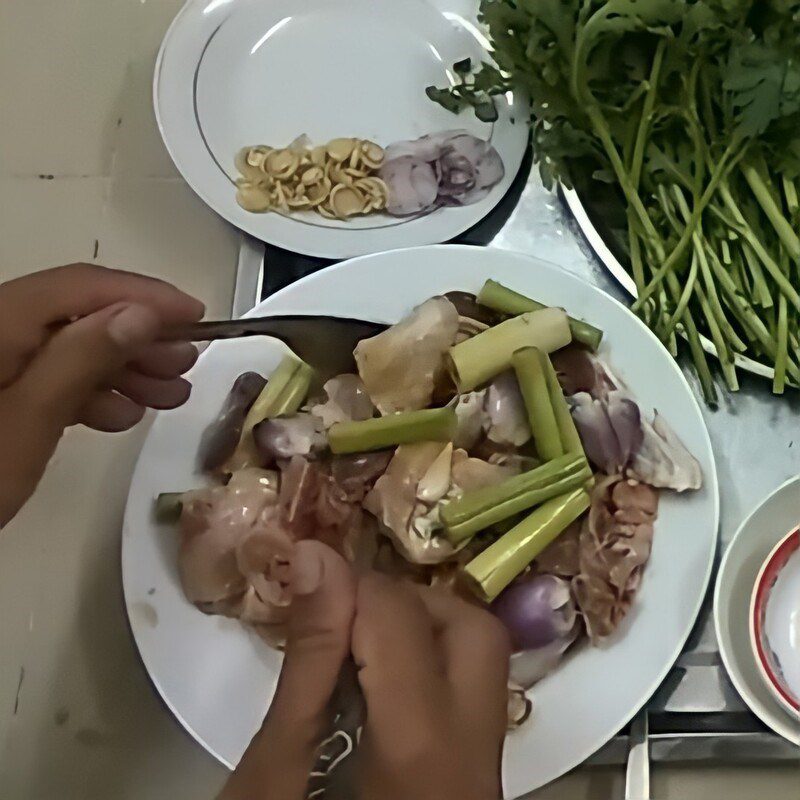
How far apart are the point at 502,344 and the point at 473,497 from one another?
113mm

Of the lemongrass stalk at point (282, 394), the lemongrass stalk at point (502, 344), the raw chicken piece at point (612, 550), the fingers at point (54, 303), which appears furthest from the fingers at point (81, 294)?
the raw chicken piece at point (612, 550)

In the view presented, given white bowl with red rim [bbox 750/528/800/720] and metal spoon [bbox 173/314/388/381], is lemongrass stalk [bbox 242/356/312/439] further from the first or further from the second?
white bowl with red rim [bbox 750/528/800/720]

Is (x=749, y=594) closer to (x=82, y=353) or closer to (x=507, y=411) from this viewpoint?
(x=507, y=411)

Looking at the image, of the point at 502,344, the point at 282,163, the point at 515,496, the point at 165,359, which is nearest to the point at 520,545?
the point at 515,496

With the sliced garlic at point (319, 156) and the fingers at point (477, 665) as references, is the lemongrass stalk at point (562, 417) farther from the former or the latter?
the sliced garlic at point (319, 156)

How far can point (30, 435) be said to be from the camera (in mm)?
618

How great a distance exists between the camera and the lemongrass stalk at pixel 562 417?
607mm

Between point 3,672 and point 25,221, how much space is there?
0.43 m

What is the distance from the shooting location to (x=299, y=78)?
81 cm

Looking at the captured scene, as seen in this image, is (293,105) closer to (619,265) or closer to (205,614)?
(619,265)

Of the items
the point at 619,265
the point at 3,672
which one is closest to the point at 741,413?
the point at 619,265

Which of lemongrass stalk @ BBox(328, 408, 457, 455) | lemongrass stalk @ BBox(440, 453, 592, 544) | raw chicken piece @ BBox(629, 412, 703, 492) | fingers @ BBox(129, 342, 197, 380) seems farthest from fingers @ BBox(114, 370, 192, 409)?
raw chicken piece @ BBox(629, 412, 703, 492)

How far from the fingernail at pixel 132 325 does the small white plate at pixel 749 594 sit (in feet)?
1.36

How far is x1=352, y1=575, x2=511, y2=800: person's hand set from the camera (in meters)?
0.54
